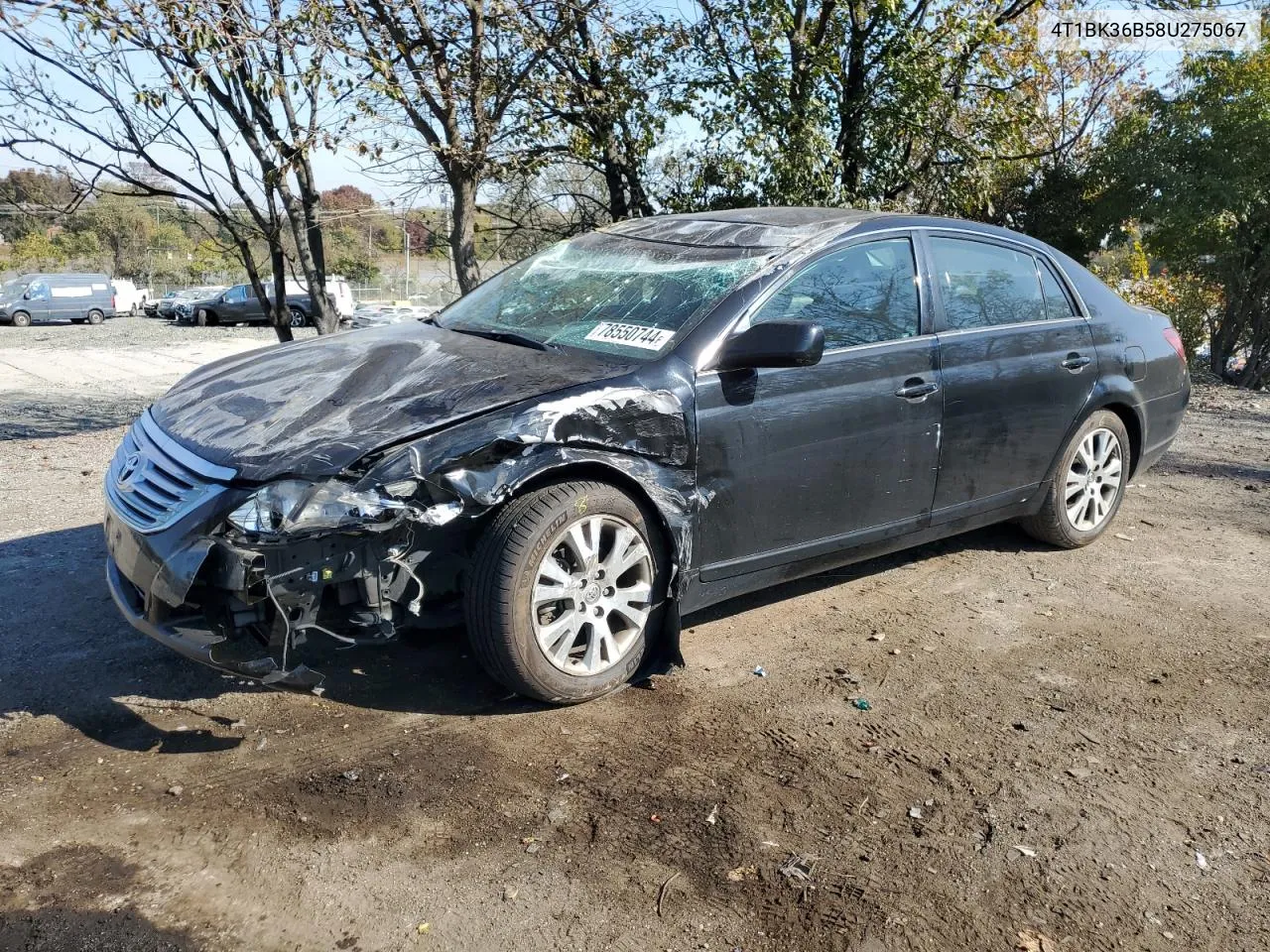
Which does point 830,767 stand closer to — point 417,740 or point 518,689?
point 518,689

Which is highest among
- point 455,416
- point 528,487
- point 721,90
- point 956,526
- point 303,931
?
point 721,90

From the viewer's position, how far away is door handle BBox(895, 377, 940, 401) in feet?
14.8

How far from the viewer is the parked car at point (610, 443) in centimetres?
335

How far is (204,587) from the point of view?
3.37 meters

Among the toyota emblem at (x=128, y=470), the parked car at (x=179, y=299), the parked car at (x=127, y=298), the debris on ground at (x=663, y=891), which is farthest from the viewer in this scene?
the parked car at (x=179, y=299)

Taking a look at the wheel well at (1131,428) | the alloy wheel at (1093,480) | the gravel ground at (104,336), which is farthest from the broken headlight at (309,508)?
the gravel ground at (104,336)

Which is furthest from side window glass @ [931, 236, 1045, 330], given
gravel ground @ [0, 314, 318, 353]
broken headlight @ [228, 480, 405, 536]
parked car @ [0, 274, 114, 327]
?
parked car @ [0, 274, 114, 327]

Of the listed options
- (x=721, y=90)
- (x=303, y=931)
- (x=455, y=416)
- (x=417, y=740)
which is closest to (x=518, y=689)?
(x=417, y=740)

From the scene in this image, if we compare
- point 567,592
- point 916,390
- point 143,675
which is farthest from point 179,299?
point 567,592

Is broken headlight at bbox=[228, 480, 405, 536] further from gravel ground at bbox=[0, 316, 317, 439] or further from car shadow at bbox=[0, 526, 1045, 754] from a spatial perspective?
gravel ground at bbox=[0, 316, 317, 439]

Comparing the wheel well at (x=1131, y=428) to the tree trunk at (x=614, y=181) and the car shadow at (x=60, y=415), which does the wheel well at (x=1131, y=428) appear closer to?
the tree trunk at (x=614, y=181)

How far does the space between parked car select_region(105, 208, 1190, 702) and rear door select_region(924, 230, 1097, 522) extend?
0.02m

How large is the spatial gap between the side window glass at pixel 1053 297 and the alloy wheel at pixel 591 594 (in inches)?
110

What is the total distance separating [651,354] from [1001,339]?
1.95 m
